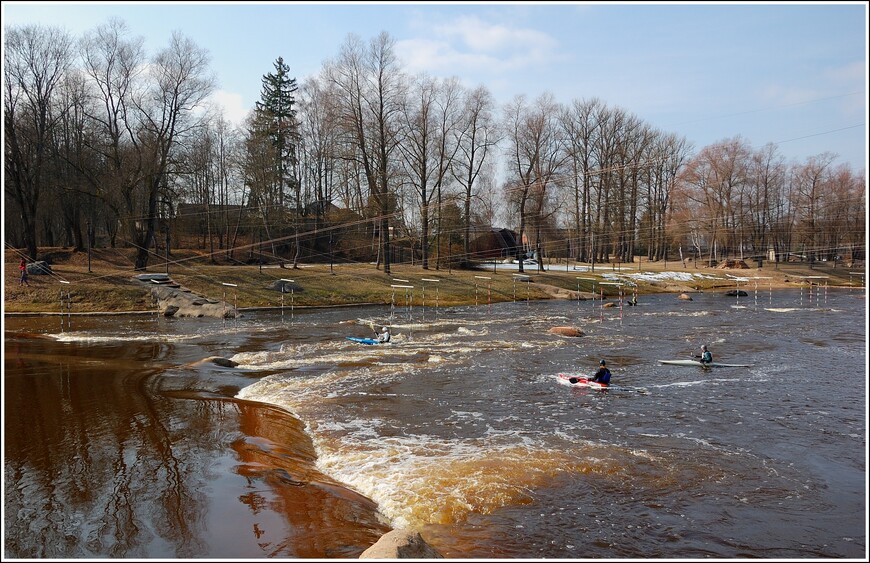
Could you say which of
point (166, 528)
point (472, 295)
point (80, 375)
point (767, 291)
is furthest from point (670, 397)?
point (767, 291)

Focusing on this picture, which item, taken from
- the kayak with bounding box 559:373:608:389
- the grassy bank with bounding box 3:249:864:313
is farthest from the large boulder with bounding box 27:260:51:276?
the kayak with bounding box 559:373:608:389

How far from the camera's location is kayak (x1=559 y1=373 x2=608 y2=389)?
22.5 m

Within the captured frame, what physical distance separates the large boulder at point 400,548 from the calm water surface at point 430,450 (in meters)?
1.05

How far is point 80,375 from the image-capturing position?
22406mm

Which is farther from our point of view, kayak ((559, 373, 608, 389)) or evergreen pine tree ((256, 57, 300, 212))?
evergreen pine tree ((256, 57, 300, 212))

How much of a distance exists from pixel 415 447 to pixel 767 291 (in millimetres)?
57012

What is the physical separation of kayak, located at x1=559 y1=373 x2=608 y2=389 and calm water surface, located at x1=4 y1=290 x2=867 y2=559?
0.36 metres

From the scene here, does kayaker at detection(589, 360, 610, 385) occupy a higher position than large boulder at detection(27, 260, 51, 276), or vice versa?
large boulder at detection(27, 260, 51, 276)

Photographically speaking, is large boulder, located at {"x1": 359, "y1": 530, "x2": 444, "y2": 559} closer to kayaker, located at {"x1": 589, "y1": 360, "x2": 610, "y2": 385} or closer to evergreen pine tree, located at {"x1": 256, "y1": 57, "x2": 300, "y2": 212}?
kayaker, located at {"x1": 589, "y1": 360, "x2": 610, "y2": 385}

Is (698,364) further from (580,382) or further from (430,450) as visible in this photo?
(430,450)

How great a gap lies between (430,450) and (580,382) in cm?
908

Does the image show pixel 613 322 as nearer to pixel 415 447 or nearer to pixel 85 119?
pixel 415 447

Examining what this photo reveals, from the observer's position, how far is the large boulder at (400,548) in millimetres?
9062

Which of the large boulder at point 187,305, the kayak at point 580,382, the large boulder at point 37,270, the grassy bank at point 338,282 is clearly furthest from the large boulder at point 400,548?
the large boulder at point 37,270
